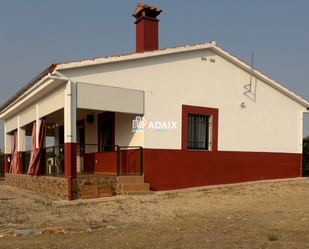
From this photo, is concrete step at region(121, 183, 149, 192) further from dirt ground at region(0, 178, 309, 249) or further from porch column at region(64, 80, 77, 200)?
porch column at region(64, 80, 77, 200)

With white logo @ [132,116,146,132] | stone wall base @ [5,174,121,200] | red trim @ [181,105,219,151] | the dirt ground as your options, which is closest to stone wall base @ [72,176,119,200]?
stone wall base @ [5,174,121,200]

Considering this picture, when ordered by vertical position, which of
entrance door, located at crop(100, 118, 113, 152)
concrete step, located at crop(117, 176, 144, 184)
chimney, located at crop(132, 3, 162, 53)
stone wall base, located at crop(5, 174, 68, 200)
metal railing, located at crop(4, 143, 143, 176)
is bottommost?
stone wall base, located at crop(5, 174, 68, 200)

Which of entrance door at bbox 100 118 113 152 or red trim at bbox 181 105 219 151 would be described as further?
entrance door at bbox 100 118 113 152

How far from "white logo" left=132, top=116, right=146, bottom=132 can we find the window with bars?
6.77ft

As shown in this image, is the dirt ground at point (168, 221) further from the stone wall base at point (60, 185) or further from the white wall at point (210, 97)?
the white wall at point (210, 97)

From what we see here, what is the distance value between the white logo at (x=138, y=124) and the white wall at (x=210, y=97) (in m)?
0.18

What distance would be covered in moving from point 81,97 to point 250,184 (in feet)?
23.7

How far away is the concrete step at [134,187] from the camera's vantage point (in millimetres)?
10731

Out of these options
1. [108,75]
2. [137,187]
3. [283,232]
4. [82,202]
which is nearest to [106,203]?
[82,202]

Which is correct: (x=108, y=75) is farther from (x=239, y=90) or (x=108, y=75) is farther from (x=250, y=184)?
(x=250, y=184)

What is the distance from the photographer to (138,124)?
38.1 ft

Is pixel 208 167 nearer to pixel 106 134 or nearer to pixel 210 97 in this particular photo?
pixel 210 97

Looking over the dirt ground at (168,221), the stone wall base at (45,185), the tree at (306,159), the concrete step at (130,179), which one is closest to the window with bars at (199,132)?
the dirt ground at (168,221)

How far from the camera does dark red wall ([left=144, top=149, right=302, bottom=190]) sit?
1149 cm
